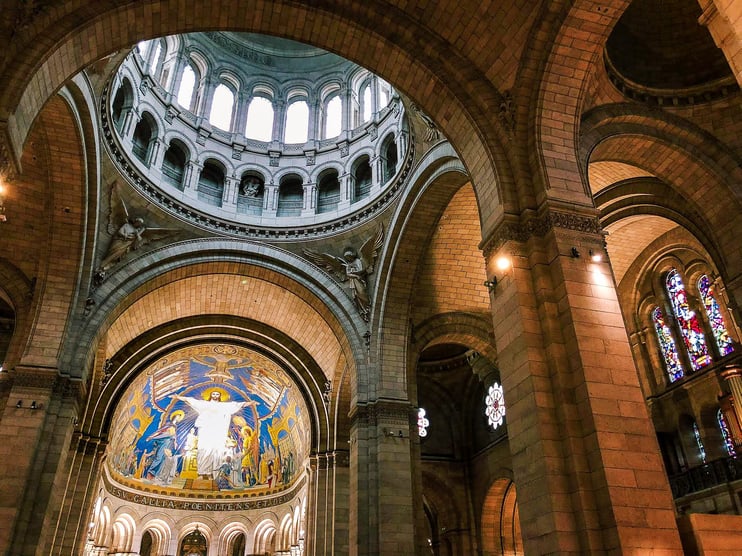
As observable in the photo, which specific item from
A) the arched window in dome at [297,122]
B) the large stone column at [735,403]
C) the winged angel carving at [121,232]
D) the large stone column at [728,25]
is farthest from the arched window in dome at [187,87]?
the large stone column at [728,25]

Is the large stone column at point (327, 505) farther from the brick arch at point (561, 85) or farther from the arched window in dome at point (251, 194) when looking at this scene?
the brick arch at point (561, 85)

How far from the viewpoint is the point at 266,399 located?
27.6m

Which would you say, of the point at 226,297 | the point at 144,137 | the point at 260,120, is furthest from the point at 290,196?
the point at 144,137

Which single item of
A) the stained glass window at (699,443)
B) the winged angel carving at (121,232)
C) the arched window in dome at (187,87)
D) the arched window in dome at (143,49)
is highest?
the arched window in dome at (187,87)

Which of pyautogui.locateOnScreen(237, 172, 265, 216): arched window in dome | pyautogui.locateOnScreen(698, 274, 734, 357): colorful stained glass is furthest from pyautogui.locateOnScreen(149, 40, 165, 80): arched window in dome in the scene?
pyautogui.locateOnScreen(698, 274, 734, 357): colorful stained glass

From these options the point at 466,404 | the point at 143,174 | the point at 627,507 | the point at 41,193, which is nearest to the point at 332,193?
the point at 143,174

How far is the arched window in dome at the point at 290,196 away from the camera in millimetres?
19969

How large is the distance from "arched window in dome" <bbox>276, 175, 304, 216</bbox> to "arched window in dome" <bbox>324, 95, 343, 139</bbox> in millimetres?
2168

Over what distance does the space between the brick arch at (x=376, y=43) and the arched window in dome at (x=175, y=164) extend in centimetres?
923

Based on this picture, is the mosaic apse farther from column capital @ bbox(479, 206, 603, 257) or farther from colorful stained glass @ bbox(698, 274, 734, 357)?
column capital @ bbox(479, 206, 603, 257)

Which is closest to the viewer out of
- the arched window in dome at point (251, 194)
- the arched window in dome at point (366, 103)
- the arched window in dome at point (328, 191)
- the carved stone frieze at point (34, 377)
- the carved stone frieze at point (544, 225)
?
the carved stone frieze at point (544, 225)

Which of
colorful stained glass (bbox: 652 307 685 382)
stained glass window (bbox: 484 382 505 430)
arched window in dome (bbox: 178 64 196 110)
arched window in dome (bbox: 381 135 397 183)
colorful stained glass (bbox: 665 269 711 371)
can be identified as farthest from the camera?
stained glass window (bbox: 484 382 505 430)

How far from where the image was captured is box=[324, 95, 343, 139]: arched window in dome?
70.4 ft

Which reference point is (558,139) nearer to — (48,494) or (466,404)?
(48,494)
